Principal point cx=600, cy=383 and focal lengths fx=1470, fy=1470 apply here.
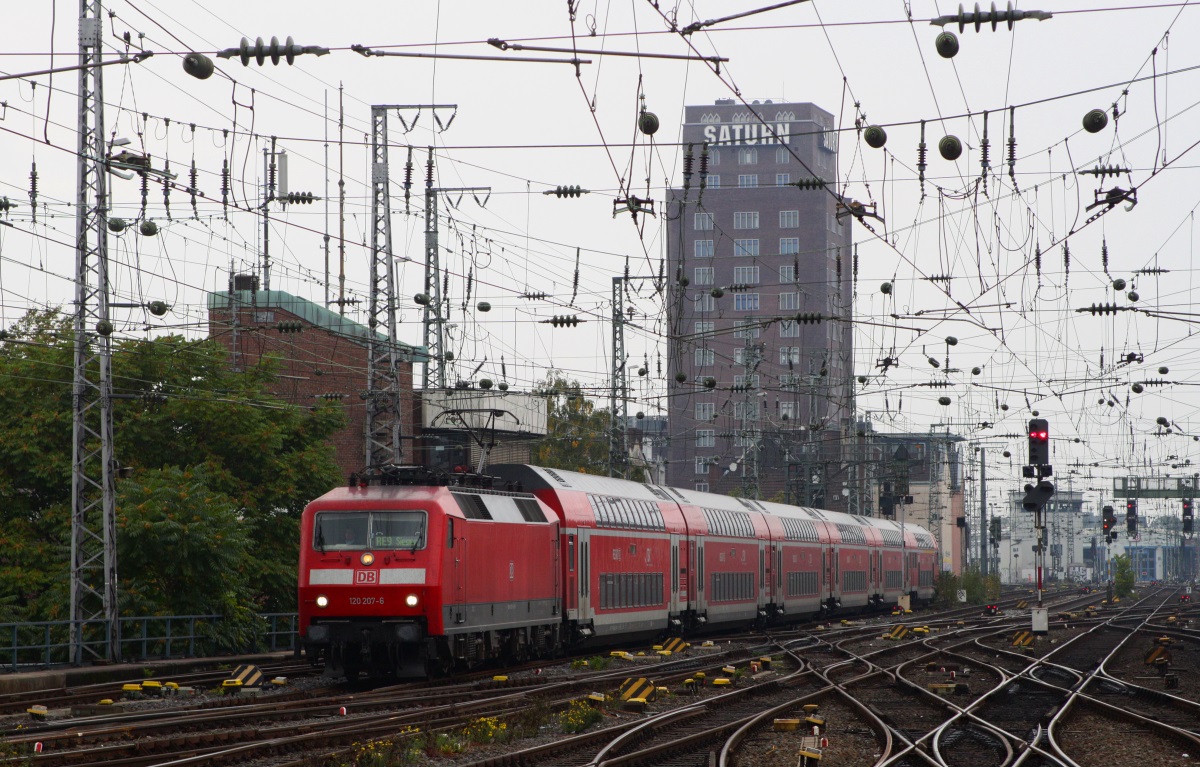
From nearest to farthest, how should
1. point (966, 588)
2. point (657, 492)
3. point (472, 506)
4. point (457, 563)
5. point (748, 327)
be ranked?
point (457, 563) < point (472, 506) < point (748, 327) < point (657, 492) < point (966, 588)

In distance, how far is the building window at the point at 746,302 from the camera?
131250mm

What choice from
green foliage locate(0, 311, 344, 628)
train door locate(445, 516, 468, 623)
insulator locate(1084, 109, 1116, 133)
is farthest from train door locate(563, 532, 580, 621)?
insulator locate(1084, 109, 1116, 133)

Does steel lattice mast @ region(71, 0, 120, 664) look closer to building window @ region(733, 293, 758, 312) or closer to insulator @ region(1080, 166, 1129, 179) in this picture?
insulator @ region(1080, 166, 1129, 179)

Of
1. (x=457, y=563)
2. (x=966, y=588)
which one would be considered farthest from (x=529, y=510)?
(x=966, y=588)

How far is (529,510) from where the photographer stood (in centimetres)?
2769

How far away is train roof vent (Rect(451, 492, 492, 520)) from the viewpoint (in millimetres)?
24312

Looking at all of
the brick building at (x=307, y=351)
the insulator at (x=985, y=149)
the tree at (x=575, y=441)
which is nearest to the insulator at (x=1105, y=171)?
the insulator at (x=985, y=149)

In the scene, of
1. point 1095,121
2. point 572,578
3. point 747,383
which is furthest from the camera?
point 747,383

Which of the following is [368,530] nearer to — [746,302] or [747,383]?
[747,383]

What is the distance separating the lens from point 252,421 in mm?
40438

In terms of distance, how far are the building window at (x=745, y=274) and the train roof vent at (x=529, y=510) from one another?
103079 millimetres

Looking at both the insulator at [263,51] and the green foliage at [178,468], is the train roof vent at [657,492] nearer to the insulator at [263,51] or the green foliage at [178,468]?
the green foliage at [178,468]

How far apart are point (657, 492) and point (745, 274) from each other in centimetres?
9665

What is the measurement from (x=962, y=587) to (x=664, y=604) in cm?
5027
